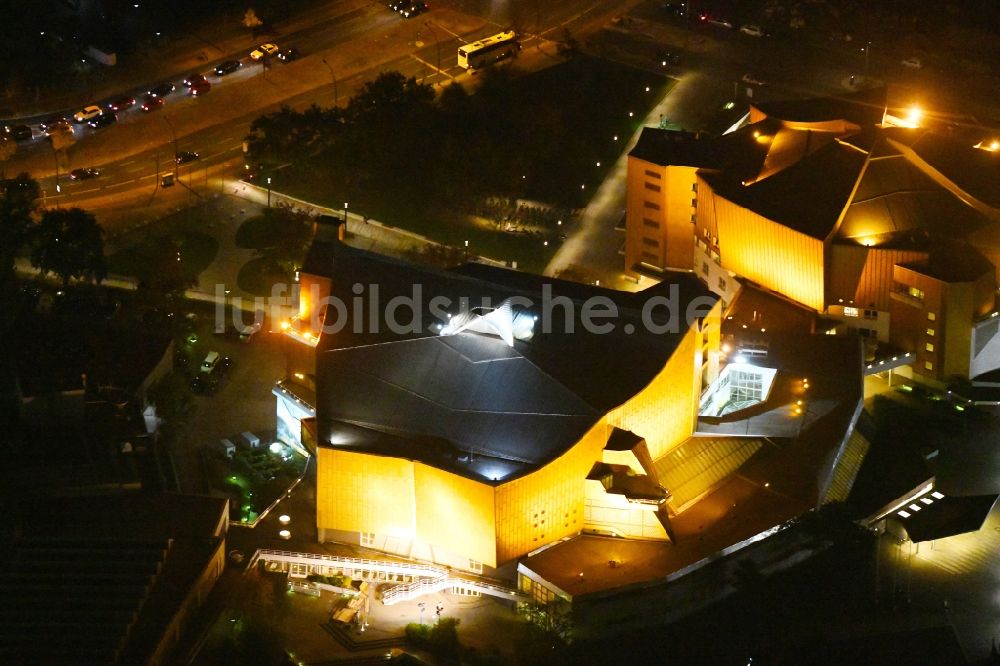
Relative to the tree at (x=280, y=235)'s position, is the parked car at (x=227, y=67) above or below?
above

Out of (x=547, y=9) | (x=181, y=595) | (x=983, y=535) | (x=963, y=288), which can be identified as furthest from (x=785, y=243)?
(x=547, y=9)

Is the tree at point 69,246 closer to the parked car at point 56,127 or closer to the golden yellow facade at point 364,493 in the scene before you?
the parked car at point 56,127

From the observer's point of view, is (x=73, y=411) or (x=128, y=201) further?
(x=128, y=201)

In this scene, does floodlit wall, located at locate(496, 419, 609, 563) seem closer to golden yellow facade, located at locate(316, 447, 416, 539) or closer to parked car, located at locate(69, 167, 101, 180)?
golden yellow facade, located at locate(316, 447, 416, 539)

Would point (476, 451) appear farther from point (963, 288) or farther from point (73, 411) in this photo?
point (963, 288)

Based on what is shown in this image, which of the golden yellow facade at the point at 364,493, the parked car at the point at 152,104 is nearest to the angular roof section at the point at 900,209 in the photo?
the golden yellow facade at the point at 364,493

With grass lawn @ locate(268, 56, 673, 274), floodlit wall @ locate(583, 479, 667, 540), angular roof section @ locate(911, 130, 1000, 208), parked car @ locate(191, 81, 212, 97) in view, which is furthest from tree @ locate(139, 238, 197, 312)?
angular roof section @ locate(911, 130, 1000, 208)

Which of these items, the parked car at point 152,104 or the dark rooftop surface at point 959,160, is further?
the parked car at point 152,104
